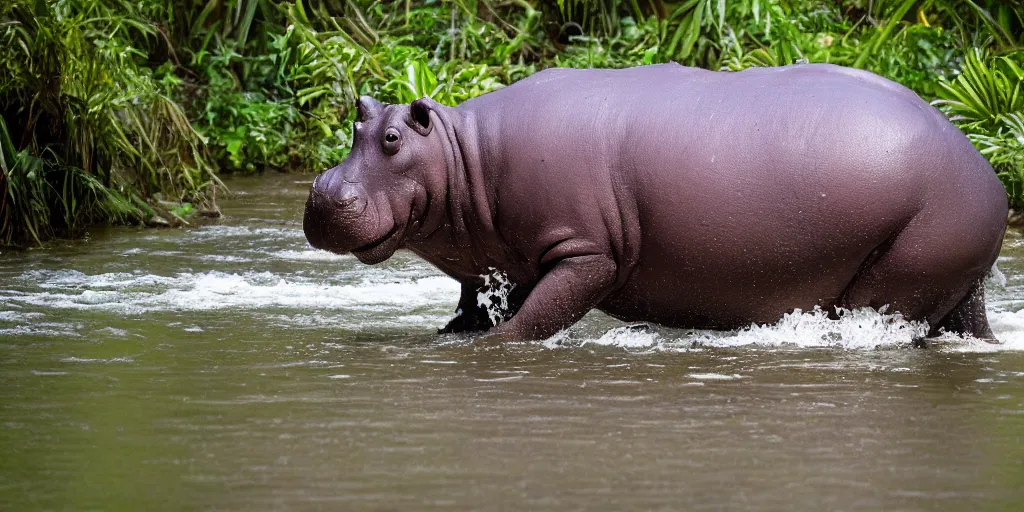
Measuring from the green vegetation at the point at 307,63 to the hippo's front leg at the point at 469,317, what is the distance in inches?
143

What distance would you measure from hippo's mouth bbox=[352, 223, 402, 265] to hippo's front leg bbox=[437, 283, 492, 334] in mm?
422

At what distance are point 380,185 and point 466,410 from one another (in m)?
1.63

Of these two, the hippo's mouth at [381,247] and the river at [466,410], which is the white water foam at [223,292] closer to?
the river at [466,410]

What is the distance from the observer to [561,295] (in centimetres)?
596

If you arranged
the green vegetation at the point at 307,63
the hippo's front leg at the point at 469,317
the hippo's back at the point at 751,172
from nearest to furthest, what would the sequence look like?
the hippo's back at the point at 751,172 < the hippo's front leg at the point at 469,317 < the green vegetation at the point at 307,63

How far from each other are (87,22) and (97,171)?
94cm

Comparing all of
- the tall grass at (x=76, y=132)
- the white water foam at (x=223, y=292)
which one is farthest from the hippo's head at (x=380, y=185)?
the tall grass at (x=76, y=132)

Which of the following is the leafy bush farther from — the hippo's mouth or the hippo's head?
the hippo's mouth

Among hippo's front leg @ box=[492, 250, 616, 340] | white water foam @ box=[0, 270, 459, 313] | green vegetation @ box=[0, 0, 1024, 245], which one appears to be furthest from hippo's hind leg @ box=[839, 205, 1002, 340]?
green vegetation @ box=[0, 0, 1024, 245]

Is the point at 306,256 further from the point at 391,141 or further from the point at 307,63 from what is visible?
the point at 307,63

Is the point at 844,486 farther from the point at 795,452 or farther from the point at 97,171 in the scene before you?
the point at 97,171

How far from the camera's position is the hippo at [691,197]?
577 centimetres

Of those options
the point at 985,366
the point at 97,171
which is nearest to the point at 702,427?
the point at 985,366

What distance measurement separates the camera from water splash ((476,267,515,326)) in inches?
253
